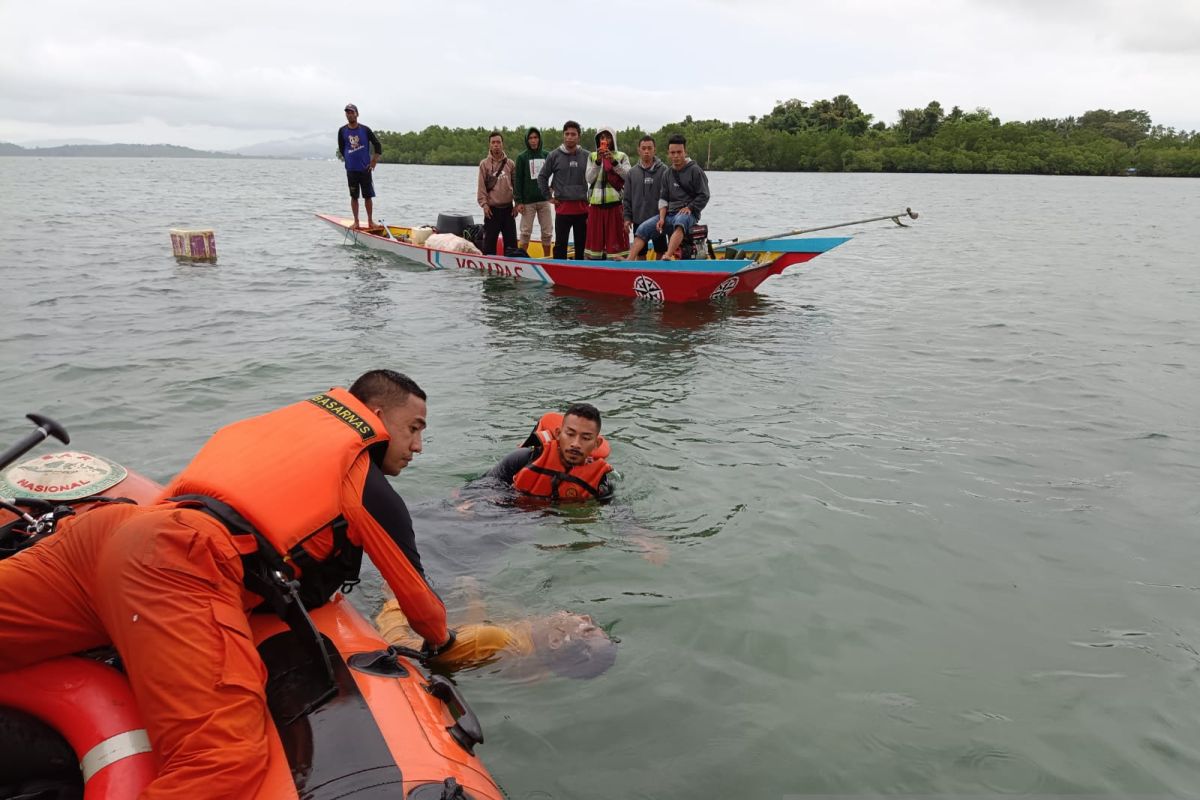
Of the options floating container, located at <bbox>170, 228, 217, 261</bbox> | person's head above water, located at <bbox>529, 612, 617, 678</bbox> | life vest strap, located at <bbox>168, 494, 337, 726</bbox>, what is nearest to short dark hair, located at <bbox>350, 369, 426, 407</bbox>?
life vest strap, located at <bbox>168, 494, 337, 726</bbox>

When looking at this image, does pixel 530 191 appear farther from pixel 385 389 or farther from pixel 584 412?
pixel 385 389

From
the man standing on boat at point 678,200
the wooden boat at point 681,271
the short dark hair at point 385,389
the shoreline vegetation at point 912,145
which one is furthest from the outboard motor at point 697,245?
the shoreline vegetation at point 912,145

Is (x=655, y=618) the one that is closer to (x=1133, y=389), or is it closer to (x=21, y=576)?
(x=21, y=576)

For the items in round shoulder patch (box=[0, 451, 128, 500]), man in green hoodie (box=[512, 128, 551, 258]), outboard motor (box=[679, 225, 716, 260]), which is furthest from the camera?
man in green hoodie (box=[512, 128, 551, 258])

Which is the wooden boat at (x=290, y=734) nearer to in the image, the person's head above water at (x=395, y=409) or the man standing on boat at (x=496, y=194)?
the person's head above water at (x=395, y=409)

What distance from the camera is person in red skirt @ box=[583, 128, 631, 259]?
11781 millimetres

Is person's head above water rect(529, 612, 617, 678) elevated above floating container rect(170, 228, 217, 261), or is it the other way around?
floating container rect(170, 228, 217, 261)

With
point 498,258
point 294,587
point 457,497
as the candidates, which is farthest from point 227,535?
point 498,258

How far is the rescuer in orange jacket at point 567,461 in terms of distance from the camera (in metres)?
5.18

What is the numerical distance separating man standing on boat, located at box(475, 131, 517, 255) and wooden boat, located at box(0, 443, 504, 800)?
35.1ft

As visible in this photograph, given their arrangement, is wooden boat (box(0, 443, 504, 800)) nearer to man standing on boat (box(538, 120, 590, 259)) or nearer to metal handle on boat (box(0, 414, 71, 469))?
metal handle on boat (box(0, 414, 71, 469))

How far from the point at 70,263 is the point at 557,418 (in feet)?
43.9

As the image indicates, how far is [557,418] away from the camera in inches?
220

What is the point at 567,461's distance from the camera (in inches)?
210
